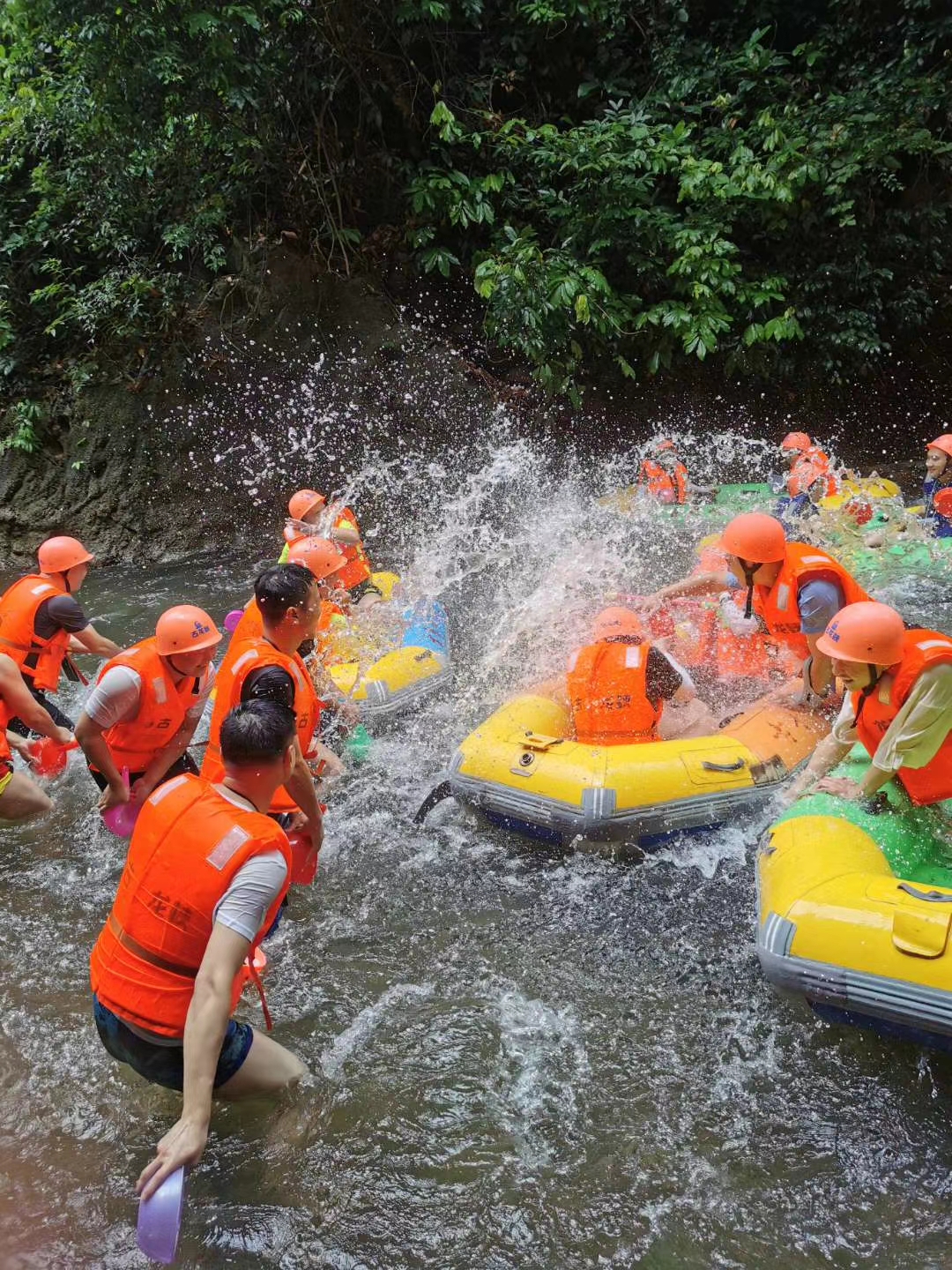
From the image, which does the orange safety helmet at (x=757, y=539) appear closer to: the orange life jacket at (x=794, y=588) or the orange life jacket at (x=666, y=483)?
the orange life jacket at (x=794, y=588)

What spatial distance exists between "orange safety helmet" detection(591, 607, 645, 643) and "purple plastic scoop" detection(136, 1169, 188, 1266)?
3527mm

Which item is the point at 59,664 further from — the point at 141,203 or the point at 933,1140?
the point at 141,203

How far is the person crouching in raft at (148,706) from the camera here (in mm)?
3902

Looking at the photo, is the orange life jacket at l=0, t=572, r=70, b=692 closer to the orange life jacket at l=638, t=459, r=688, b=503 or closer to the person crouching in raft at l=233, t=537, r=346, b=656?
the person crouching in raft at l=233, t=537, r=346, b=656

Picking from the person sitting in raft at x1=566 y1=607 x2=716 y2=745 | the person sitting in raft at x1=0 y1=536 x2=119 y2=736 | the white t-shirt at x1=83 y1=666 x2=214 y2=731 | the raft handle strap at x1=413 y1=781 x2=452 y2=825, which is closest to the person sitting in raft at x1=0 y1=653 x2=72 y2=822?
the person sitting in raft at x1=0 y1=536 x2=119 y2=736

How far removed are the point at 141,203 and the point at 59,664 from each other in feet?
28.5

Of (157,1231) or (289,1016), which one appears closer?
(157,1231)

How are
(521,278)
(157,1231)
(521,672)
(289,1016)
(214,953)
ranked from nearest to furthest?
(157,1231) < (214,953) < (289,1016) < (521,672) < (521,278)

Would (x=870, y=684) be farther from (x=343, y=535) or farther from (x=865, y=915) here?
(x=343, y=535)

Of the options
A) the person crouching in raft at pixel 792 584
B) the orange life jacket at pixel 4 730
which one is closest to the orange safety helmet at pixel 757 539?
the person crouching in raft at pixel 792 584

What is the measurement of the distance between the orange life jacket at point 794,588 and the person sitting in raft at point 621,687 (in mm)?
565

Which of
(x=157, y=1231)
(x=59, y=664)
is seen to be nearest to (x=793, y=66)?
(x=59, y=664)

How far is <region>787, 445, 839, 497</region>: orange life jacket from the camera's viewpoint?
8672 mm

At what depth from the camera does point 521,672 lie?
6.45 m
